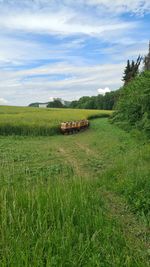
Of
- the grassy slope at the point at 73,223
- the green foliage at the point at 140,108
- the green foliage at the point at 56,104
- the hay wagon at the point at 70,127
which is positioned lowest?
the grassy slope at the point at 73,223

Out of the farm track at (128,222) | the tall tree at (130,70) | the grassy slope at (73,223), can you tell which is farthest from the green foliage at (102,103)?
the grassy slope at (73,223)

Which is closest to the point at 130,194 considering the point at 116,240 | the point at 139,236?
the point at 139,236

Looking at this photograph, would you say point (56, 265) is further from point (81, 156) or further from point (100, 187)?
point (81, 156)

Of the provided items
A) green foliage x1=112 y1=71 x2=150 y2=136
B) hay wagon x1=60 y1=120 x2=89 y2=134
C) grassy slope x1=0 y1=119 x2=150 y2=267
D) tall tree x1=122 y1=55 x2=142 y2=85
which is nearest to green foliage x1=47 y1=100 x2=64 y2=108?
tall tree x1=122 y1=55 x2=142 y2=85

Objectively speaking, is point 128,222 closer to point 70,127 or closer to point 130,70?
point 70,127

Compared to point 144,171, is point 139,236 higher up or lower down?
lower down

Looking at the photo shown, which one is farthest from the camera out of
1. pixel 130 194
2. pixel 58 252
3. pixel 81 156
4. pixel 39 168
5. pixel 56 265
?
pixel 81 156

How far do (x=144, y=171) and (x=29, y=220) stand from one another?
10.6 ft

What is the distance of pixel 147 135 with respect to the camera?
15.0m

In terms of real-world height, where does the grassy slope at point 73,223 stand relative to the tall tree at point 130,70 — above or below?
below

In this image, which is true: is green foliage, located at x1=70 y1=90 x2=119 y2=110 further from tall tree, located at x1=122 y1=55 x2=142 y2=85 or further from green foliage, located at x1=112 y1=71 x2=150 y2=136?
green foliage, located at x1=112 y1=71 x2=150 y2=136

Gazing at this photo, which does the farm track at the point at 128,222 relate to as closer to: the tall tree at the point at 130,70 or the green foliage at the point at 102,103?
the tall tree at the point at 130,70

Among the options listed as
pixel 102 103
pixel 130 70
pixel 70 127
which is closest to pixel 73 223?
pixel 70 127

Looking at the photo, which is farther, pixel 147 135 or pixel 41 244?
pixel 147 135
